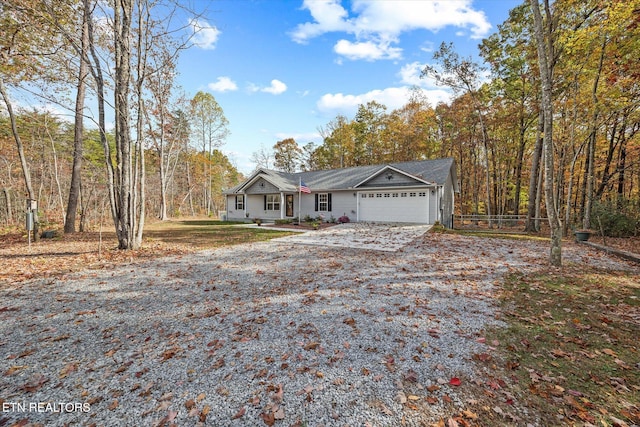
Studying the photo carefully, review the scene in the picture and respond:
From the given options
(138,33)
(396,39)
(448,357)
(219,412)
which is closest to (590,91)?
(396,39)

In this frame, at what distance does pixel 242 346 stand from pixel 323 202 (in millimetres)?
16430

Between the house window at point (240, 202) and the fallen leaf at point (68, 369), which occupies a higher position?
the house window at point (240, 202)

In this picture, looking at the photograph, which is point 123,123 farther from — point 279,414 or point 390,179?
point 390,179

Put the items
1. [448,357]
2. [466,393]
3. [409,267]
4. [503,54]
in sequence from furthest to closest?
[503,54] → [409,267] → [448,357] → [466,393]

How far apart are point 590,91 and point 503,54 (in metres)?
7.44

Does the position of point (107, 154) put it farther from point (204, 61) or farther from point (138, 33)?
point (204, 61)

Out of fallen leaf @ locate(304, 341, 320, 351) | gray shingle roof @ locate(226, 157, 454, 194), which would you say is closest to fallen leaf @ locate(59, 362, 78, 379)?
fallen leaf @ locate(304, 341, 320, 351)

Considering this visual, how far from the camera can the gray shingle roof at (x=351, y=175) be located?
16.8 meters

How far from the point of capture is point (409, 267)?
21.9 feet

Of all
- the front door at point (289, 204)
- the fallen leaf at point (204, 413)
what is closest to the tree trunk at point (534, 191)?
the front door at point (289, 204)

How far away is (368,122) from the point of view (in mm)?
30578

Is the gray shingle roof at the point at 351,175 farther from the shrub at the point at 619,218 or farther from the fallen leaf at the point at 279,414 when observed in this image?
the fallen leaf at the point at 279,414

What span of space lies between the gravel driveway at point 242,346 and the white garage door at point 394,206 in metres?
9.83

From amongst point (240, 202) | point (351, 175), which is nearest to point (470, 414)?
point (351, 175)
